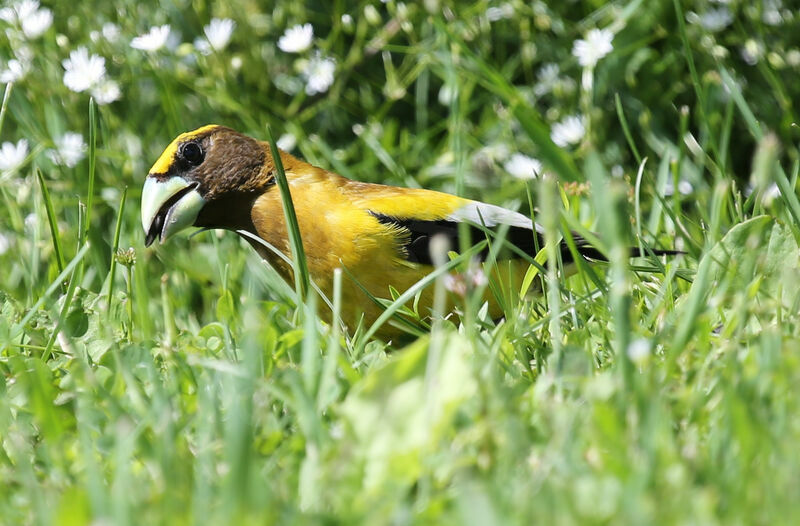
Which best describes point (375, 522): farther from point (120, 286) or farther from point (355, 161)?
point (355, 161)

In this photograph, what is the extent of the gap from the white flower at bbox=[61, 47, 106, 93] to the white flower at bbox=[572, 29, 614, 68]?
6.52 feet

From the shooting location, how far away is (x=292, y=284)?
3148 millimetres

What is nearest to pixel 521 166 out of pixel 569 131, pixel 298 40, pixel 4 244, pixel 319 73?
pixel 569 131

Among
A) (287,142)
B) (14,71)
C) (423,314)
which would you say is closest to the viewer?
(423,314)

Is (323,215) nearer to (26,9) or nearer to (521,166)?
(521,166)

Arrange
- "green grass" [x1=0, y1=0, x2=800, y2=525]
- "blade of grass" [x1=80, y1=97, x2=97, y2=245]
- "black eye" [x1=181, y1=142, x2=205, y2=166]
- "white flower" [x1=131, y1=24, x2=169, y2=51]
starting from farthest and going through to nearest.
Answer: "white flower" [x1=131, y1=24, x2=169, y2=51]
"black eye" [x1=181, y1=142, x2=205, y2=166]
"blade of grass" [x1=80, y1=97, x2=97, y2=245]
"green grass" [x1=0, y1=0, x2=800, y2=525]

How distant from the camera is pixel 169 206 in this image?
3.38m

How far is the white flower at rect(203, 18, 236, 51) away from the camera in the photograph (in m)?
4.31

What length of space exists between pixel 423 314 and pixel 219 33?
190 cm

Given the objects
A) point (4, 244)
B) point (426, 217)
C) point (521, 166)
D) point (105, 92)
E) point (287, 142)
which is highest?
point (105, 92)

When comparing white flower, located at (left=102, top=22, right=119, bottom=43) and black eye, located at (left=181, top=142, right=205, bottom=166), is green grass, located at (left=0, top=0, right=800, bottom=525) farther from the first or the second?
black eye, located at (left=181, top=142, right=205, bottom=166)

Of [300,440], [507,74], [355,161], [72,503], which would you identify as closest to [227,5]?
[355,161]

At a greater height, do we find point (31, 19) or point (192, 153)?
point (31, 19)

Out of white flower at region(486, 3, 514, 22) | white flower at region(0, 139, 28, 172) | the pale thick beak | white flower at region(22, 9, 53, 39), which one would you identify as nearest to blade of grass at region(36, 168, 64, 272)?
the pale thick beak
